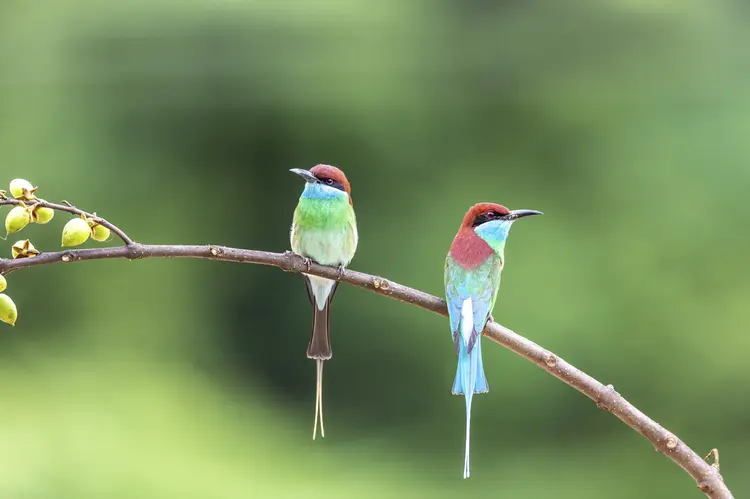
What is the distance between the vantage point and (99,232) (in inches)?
47.4

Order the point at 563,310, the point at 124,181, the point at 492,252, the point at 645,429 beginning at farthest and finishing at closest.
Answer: the point at 124,181, the point at 563,310, the point at 492,252, the point at 645,429

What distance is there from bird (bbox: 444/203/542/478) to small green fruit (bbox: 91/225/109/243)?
0.54 m

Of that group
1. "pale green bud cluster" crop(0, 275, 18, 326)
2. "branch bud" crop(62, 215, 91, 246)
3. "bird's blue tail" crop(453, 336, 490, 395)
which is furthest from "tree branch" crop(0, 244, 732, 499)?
"pale green bud cluster" crop(0, 275, 18, 326)

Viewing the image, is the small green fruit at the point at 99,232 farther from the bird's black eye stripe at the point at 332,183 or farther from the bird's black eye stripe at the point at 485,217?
the bird's black eye stripe at the point at 332,183

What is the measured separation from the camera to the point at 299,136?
13.6 feet

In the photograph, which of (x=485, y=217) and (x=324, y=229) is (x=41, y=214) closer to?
(x=485, y=217)

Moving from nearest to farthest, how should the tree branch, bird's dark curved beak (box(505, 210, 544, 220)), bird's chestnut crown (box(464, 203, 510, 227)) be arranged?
the tree branch
bird's dark curved beak (box(505, 210, 544, 220))
bird's chestnut crown (box(464, 203, 510, 227))

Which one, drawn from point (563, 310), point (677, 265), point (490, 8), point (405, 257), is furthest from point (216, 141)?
point (677, 265)

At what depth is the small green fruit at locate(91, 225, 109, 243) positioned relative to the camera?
1.20 m

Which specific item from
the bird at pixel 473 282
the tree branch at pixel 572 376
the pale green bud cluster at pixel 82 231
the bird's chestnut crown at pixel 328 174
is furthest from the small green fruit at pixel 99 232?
the bird's chestnut crown at pixel 328 174

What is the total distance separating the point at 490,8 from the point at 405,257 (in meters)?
1.32

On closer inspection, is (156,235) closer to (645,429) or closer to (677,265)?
(677,265)

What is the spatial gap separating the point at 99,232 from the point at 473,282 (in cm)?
62

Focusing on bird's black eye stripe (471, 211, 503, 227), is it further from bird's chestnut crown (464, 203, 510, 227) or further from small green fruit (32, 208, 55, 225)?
small green fruit (32, 208, 55, 225)
